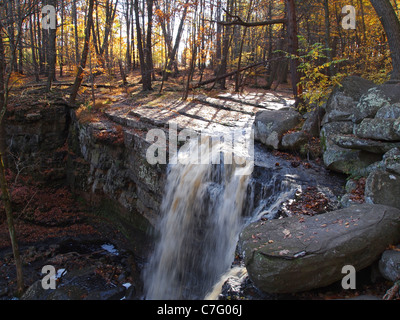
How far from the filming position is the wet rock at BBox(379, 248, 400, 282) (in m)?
3.84

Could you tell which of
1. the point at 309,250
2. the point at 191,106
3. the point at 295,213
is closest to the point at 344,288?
the point at 309,250

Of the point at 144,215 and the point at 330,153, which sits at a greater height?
the point at 330,153

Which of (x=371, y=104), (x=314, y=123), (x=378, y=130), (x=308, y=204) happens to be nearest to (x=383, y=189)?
(x=308, y=204)

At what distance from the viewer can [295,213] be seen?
18.1ft

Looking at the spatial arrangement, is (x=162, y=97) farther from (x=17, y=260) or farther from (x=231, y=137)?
(x=17, y=260)

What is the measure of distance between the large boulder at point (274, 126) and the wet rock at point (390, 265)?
16.0ft

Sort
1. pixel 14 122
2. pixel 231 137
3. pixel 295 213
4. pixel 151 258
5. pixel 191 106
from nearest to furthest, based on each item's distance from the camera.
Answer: pixel 295 213 < pixel 151 258 < pixel 231 137 < pixel 14 122 < pixel 191 106

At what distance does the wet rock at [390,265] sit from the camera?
12.6ft

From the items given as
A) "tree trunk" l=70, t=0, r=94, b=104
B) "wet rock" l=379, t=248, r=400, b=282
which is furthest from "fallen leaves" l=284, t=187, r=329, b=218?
"tree trunk" l=70, t=0, r=94, b=104

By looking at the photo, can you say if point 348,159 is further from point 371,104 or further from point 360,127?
point 371,104

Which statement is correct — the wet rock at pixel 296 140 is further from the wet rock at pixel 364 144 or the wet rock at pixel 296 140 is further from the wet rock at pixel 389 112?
the wet rock at pixel 389 112

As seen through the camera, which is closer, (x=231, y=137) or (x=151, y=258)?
(x=151, y=258)

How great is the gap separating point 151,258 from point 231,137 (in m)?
4.61

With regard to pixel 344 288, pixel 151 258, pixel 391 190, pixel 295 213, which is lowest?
pixel 151 258
